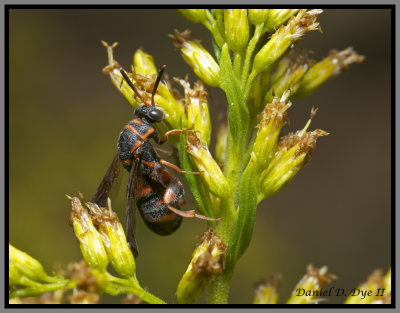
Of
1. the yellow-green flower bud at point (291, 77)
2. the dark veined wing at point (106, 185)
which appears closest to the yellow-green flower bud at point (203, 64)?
the yellow-green flower bud at point (291, 77)

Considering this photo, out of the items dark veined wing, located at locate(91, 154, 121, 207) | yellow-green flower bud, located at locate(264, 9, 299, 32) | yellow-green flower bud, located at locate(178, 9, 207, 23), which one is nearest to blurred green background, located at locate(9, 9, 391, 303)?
dark veined wing, located at locate(91, 154, 121, 207)

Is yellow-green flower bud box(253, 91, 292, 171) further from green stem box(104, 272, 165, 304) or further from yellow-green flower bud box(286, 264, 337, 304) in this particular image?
green stem box(104, 272, 165, 304)

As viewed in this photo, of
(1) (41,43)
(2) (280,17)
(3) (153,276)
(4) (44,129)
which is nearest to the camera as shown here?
(2) (280,17)

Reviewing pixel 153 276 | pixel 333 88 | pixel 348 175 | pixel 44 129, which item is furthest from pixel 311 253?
pixel 44 129

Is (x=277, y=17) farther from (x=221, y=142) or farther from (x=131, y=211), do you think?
(x=131, y=211)

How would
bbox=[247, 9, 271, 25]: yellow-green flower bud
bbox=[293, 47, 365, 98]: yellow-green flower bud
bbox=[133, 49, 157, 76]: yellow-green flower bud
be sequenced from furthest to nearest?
1. bbox=[133, 49, 157, 76]: yellow-green flower bud
2. bbox=[293, 47, 365, 98]: yellow-green flower bud
3. bbox=[247, 9, 271, 25]: yellow-green flower bud

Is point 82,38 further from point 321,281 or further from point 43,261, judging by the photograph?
point 321,281
